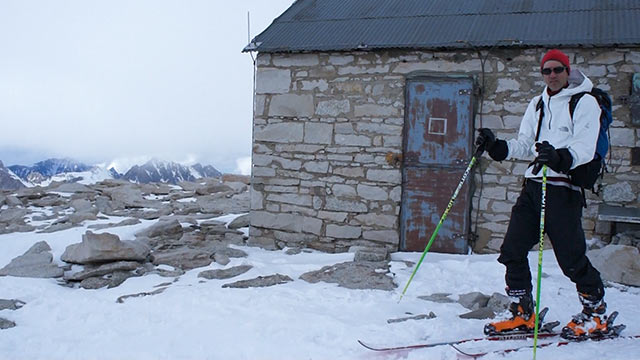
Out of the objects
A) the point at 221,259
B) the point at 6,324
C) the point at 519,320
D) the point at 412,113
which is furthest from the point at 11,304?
the point at 412,113

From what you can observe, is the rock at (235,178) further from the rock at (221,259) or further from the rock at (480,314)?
the rock at (480,314)

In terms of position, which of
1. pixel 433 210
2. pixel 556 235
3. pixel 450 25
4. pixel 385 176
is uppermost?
pixel 450 25

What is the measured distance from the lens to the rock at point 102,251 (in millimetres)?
5559

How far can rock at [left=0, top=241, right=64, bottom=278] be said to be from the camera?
5473mm

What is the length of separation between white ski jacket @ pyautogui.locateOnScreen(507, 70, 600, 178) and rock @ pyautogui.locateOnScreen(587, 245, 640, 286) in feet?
7.11

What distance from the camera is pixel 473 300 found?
4.38 metres

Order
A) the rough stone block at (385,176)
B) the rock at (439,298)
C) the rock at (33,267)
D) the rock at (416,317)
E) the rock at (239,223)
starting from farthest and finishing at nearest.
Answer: the rock at (239,223), the rough stone block at (385,176), the rock at (33,267), the rock at (439,298), the rock at (416,317)

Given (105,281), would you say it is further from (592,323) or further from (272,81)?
(592,323)

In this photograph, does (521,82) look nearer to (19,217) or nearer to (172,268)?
(172,268)

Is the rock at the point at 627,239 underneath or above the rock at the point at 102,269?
above

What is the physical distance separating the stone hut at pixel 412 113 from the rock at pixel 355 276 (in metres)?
0.94

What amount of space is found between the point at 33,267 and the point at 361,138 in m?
4.14

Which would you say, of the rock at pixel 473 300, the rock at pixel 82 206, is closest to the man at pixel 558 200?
the rock at pixel 473 300

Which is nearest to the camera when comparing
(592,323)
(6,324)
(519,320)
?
Result: (592,323)
